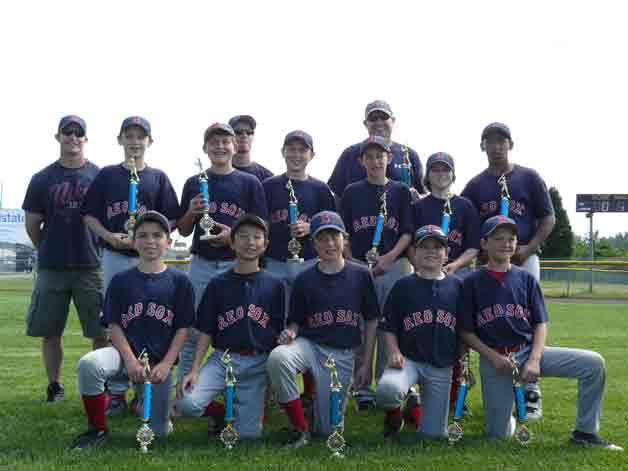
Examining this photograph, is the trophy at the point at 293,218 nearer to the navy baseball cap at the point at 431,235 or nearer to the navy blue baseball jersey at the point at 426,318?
the navy blue baseball jersey at the point at 426,318

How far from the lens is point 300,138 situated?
518cm

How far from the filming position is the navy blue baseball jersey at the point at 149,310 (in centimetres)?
433

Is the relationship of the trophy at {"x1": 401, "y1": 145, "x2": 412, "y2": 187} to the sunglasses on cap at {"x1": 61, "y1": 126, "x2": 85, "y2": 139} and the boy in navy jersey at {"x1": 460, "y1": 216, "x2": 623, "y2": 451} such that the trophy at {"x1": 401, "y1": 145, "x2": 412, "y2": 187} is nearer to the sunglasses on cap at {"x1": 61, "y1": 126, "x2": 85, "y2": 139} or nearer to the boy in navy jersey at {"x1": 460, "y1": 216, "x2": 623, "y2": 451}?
the boy in navy jersey at {"x1": 460, "y1": 216, "x2": 623, "y2": 451}

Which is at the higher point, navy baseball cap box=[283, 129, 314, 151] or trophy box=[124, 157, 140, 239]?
navy baseball cap box=[283, 129, 314, 151]

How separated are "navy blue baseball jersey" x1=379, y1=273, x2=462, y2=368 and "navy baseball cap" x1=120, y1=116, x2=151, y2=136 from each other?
2355 millimetres

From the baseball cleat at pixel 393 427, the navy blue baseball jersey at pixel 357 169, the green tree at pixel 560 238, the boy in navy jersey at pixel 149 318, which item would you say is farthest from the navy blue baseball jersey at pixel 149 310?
the green tree at pixel 560 238

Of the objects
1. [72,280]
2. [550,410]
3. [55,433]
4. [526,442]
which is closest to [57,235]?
[72,280]

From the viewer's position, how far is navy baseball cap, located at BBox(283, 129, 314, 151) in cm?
518

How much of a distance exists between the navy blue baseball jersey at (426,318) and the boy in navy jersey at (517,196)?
3.03 feet

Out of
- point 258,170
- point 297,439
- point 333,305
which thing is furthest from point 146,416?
point 258,170

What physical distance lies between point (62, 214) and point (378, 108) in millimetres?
2879

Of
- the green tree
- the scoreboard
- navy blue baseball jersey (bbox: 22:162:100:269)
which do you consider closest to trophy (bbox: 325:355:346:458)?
navy blue baseball jersey (bbox: 22:162:100:269)

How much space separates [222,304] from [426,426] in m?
1.63

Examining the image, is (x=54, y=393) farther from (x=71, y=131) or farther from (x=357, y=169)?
(x=357, y=169)
